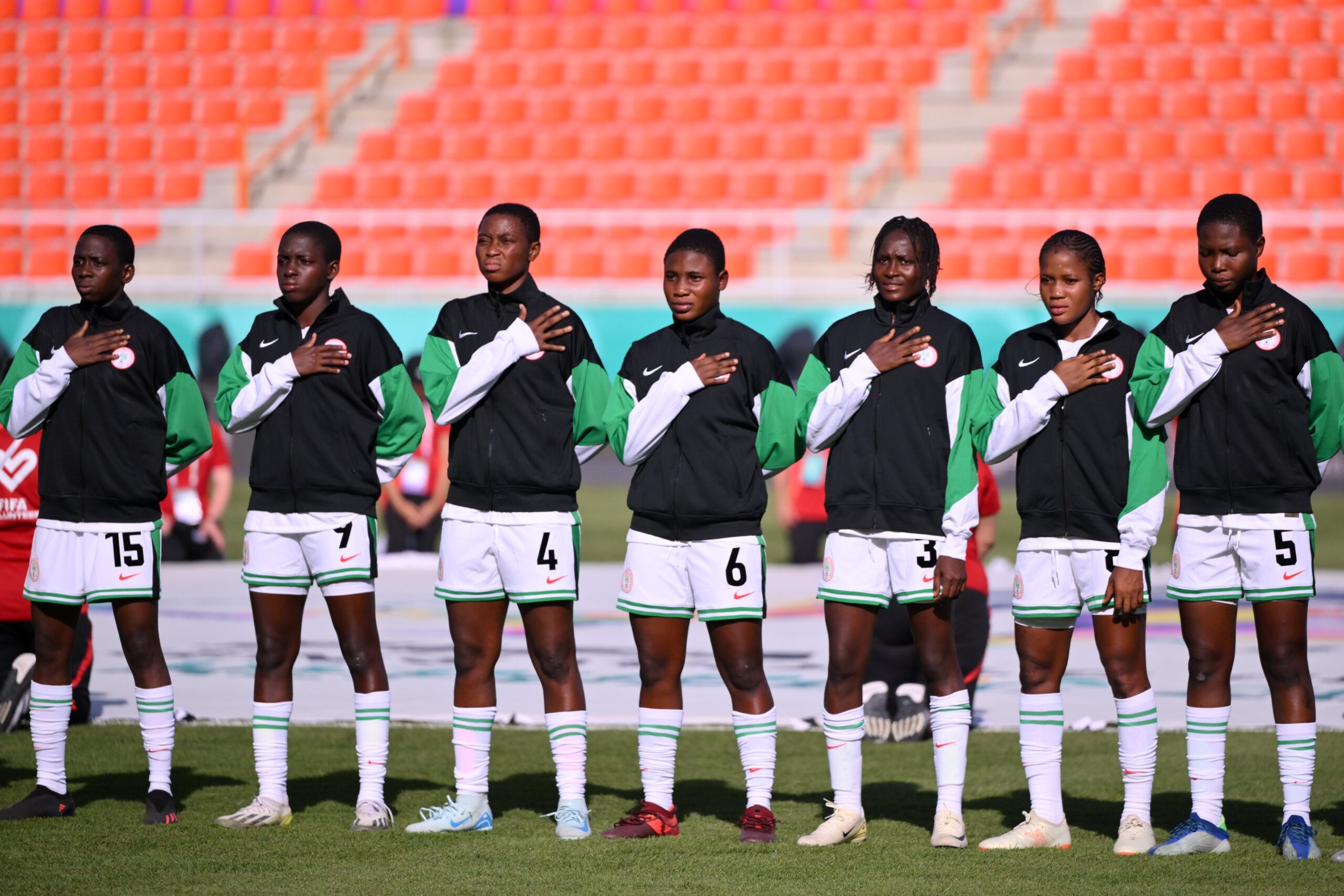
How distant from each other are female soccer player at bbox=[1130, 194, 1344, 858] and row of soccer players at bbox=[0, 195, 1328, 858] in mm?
11

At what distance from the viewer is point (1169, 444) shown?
15.1m

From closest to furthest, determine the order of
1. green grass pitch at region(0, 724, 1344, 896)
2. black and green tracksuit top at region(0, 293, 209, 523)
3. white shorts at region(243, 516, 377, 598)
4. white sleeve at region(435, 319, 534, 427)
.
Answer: green grass pitch at region(0, 724, 1344, 896)
white sleeve at region(435, 319, 534, 427)
white shorts at region(243, 516, 377, 598)
black and green tracksuit top at region(0, 293, 209, 523)

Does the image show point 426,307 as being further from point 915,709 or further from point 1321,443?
point 1321,443

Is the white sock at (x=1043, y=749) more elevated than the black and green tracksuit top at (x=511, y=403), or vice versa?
the black and green tracksuit top at (x=511, y=403)

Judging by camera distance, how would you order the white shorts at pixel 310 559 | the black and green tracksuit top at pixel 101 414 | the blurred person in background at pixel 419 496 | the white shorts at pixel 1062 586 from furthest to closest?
1. the blurred person in background at pixel 419 496
2. the black and green tracksuit top at pixel 101 414
3. the white shorts at pixel 310 559
4. the white shorts at pixel 1062 586

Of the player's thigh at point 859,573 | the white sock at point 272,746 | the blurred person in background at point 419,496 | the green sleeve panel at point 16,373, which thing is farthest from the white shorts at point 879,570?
the blurred person in background at point 419,496

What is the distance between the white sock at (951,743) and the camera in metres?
5.52

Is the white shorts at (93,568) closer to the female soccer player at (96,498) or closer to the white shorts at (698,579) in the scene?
the female soccer player at (96,498)

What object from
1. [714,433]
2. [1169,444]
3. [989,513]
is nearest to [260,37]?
[1169,444]

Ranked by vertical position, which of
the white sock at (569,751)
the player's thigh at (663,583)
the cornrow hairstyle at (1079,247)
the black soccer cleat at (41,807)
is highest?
the cornrow hairstyle at (1079,247)

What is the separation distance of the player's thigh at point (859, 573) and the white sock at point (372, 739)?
1.64m

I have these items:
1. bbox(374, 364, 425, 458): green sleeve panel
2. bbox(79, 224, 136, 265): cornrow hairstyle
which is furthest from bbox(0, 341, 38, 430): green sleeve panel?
bbox(374, 364, 425, 458): green sleeve panel

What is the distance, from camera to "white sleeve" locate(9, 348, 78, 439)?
5.81 metres

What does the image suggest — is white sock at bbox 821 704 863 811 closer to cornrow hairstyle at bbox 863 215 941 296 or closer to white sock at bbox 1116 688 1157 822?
white sock at bbox 1116 688 1157 822
